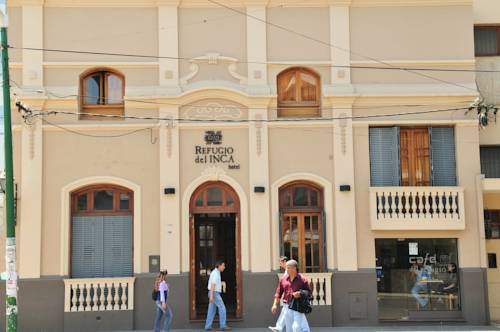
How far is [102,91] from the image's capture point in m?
16.9

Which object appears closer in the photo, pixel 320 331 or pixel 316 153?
pixel 320 331

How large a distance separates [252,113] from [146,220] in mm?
3816

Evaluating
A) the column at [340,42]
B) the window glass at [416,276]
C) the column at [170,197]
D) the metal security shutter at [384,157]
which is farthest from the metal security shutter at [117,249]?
the column at [340,42]

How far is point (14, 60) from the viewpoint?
53.8ft

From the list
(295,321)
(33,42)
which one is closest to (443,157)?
(295,321)

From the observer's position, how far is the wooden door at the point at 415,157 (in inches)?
656

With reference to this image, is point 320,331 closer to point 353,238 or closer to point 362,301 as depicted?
point 362,301

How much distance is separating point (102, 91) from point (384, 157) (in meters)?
7.54

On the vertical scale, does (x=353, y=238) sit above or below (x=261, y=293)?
above

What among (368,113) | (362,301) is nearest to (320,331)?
(362,301)

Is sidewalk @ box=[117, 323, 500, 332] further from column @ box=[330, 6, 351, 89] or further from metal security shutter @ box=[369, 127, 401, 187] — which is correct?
column @ box=[330, 6, 351, 89]

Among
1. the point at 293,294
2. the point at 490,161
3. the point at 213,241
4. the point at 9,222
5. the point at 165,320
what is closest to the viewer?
the point at 293,294

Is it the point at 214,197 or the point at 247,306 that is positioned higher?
the point at 214,197

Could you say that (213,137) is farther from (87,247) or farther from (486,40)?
(486,40)
